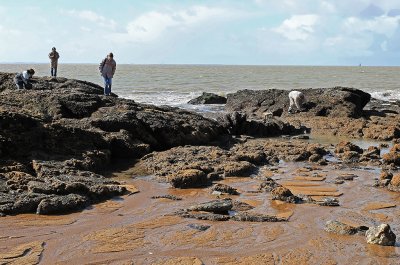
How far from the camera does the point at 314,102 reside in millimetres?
21891

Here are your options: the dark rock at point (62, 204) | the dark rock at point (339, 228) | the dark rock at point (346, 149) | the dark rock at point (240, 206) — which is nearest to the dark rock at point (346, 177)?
the dark rock at point (346, 149)

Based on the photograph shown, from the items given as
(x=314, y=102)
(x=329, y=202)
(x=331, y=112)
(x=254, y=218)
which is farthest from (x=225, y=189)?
(x=314, y=102)

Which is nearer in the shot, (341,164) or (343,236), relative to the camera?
(343,236)

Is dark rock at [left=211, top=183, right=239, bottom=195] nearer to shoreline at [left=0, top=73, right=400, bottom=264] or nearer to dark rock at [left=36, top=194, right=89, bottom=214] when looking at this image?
shoreline at [left=0, top=73, right=400, bottom=264]

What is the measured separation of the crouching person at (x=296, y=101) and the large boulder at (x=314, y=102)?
0.31 metres

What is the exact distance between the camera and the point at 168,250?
5.70 metres

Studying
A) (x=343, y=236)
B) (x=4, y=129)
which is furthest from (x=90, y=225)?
Answer: (x=4, y=129)

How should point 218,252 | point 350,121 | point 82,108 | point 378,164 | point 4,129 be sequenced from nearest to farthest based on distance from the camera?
point 218,252 < point 4,129 < point 378,164 < point 82,108 < point 350,121

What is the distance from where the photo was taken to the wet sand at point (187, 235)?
5465 mm

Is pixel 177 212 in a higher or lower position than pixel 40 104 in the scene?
lower

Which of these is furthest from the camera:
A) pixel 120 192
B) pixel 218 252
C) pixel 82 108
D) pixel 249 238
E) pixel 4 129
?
pixel 82 108

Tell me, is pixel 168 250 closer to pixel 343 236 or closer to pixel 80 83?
pixel 343 236

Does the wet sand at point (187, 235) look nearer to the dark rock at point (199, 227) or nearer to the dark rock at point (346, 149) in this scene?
the dark rock at point (199, 227)

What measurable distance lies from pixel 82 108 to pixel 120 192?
529cm
